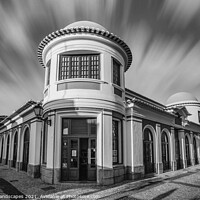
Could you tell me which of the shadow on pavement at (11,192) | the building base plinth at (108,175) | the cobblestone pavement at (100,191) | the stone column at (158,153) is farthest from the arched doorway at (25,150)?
the stone column at (158,153)

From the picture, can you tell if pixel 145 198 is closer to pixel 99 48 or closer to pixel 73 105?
pixel 73 105

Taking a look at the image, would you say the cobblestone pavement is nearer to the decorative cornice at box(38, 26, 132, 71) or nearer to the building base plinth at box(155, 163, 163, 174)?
the building base plinth at box(155, 163, 163, 174)

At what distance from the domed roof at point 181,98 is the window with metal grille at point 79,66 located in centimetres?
1721

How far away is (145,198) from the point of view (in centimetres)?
710

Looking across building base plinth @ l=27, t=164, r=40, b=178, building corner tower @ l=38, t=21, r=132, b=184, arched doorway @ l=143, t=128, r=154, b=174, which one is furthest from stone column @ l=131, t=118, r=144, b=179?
building base plinth @ l=27, t=164, r=40, b=178

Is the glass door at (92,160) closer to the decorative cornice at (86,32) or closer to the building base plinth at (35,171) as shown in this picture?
the building base plinth at (35,171)

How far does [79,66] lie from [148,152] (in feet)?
22.7

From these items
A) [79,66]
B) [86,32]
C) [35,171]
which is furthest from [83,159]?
[86,32]

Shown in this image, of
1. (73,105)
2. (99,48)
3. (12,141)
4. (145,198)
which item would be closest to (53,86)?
(73,105)

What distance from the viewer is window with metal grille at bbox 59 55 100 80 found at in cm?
1020

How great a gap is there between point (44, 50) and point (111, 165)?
7.13 meters

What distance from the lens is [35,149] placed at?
1105cm

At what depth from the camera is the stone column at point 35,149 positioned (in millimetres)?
10867

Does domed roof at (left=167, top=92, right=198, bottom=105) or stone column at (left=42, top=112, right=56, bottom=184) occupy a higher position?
domed roof at (left=167, top=92, right=198, bottom=105)
